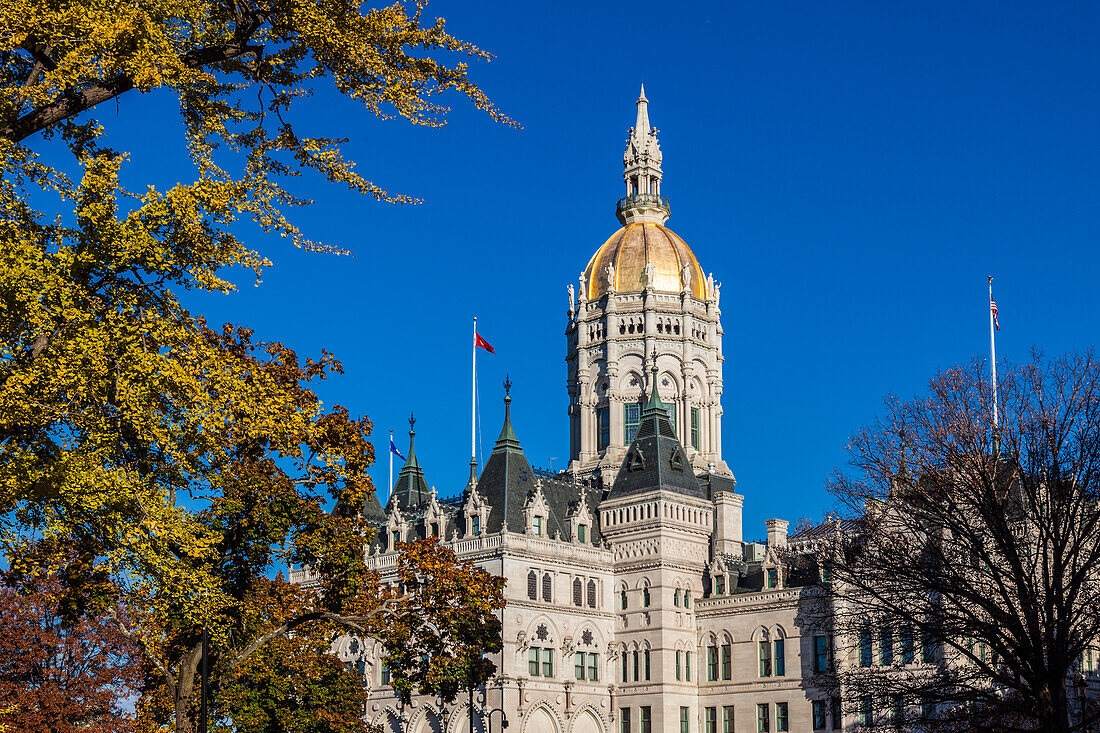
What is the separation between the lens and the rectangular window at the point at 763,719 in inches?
3091

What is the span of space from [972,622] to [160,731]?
2178cm

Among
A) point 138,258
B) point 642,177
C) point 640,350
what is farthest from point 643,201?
point 138,258

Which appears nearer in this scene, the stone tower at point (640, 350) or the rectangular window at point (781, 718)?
the rectangular window at point (781, 718)

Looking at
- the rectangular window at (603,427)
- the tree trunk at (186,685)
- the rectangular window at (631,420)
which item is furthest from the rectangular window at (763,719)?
the tree trunk at (186,685)

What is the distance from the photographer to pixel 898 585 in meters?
38.3

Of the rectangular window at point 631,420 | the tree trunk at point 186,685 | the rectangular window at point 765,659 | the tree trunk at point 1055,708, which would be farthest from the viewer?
the rectangular window at point 631,420

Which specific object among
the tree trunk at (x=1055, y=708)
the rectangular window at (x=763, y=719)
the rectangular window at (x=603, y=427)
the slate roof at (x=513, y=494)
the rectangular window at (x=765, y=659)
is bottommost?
the rectangular window at (x=763, y=719)

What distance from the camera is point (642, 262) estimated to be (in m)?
104

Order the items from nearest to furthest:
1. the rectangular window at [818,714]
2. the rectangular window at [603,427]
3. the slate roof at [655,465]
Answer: the rectangular window at [818,714] < the slate roof at [655,465] < the rectangular window at [603,427]

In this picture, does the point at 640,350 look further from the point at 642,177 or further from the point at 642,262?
the point at 642,177

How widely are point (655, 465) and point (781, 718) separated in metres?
17.1

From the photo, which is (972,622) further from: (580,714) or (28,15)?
(580,714)

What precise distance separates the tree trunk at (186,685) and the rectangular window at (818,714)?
169 feet

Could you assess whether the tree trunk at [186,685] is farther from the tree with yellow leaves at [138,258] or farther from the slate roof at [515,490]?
the slate roof at [515,490]
